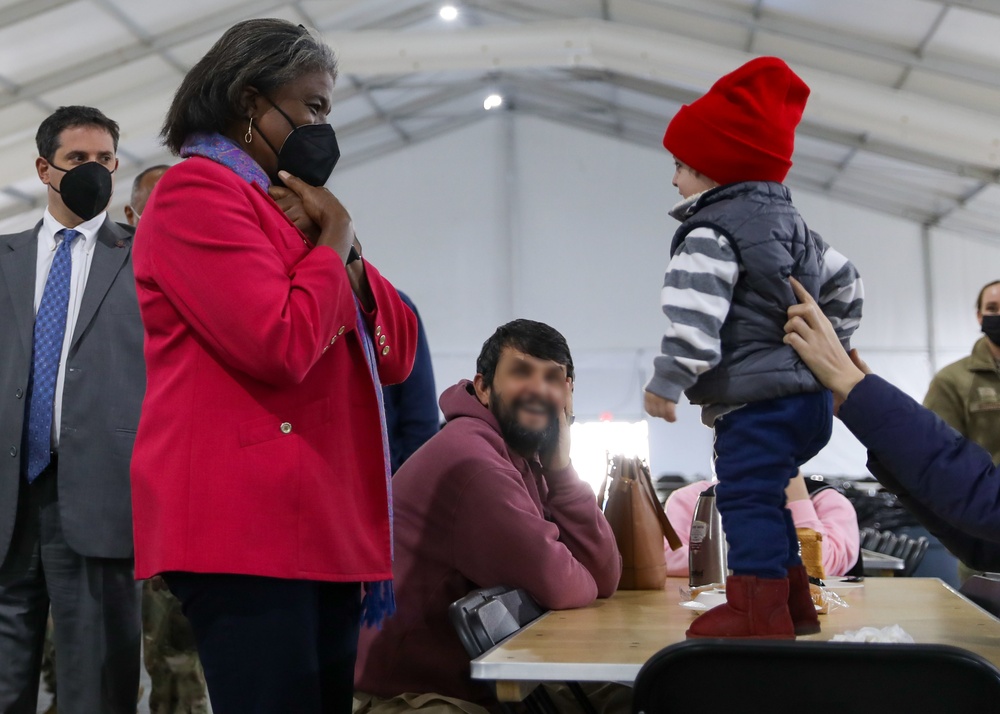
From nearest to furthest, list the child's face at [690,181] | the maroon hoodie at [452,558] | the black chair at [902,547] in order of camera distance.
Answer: the child's face at [690,181]
the maroon hoodie at [452,558]
the black chair at [902,547]

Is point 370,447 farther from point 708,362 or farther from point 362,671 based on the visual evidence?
point 362,671

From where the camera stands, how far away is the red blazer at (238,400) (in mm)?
1188

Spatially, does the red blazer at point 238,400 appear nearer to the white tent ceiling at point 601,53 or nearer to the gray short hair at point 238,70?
the gray short hair at point 238,70

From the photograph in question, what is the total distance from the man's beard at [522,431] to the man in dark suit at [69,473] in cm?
76

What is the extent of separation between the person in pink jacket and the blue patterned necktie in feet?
4.68

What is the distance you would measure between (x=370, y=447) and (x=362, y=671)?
69 cm

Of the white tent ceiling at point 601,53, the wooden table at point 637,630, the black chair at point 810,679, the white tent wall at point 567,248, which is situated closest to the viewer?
the black chair at point 810,679

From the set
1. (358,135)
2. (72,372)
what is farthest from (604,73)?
(72,372)

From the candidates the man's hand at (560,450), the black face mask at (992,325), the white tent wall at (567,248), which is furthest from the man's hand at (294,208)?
the white tent wall at (567,248)

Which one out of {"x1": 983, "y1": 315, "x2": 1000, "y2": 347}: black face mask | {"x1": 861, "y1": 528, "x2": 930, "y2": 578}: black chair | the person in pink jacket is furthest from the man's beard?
{"x1": 861, "y1": 528, "x2": 930, "y2": 578}: black chair

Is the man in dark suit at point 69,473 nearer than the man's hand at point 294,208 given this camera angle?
No

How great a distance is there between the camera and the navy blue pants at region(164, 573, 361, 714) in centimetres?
119

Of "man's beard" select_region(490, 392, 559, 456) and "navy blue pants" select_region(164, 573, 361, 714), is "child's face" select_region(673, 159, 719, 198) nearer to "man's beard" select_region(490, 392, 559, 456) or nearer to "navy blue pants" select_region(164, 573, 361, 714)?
"man's beard" select_region(490, 392, 559, 456)

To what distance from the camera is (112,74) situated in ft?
28.2
